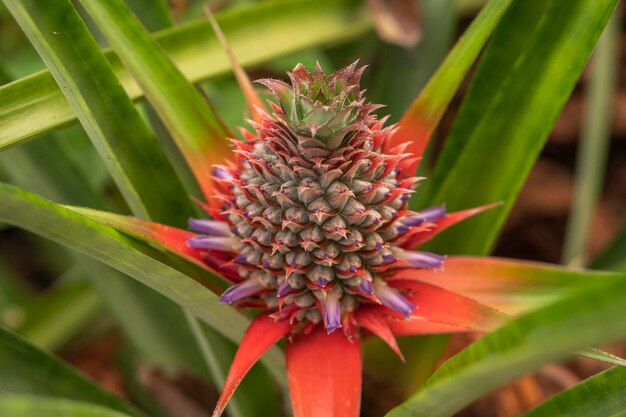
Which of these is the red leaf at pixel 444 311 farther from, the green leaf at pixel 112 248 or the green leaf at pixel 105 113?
the green leaf at pixel 105 113

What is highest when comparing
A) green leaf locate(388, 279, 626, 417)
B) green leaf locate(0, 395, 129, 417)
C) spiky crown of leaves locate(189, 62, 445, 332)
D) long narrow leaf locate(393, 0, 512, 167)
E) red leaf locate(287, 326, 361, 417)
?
long narrow leaf locate(393, 0, 512, 167)

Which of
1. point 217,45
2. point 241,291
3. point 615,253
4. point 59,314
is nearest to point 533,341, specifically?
point 241,291

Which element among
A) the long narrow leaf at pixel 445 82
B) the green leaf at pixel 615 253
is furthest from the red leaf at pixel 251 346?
the green leaf at pixel 615 253

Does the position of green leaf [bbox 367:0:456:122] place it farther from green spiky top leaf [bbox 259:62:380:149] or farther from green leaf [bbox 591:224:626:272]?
green spiky top leaf [bbox 259:62:380:149]

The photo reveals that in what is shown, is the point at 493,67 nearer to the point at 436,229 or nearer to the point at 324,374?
the point at 436,229

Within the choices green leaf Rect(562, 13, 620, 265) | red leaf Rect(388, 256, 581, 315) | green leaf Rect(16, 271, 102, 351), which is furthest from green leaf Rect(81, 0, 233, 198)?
green leaf Rect(562, 13, 620, 265)

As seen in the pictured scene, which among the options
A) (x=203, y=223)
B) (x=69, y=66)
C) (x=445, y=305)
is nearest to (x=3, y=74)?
(x=69, y=66)
